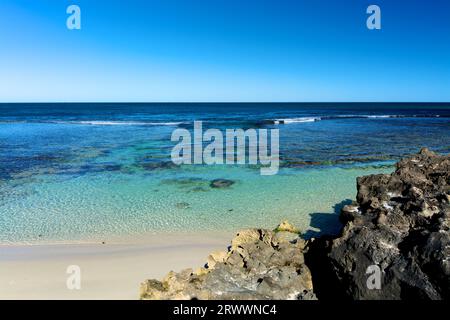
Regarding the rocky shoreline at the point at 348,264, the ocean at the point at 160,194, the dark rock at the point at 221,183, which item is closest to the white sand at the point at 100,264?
the ocean at the point at 160,194

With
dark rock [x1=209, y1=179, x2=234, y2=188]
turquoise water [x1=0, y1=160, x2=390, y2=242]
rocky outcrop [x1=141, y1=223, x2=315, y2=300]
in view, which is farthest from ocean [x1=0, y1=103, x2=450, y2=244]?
rocky outcrop [x1=141, y1=223, x2=315, y2=300]

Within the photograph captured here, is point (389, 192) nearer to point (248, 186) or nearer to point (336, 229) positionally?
point (336, 229)

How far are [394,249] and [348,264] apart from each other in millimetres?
847

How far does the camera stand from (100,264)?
7309 mm

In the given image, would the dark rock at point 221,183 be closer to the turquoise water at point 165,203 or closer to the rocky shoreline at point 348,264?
the turquoise water at point 165,203

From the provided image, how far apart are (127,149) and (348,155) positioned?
15.8 m

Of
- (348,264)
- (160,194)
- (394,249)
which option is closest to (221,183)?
(160,194)

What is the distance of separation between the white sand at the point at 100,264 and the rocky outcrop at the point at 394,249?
3.27 meters

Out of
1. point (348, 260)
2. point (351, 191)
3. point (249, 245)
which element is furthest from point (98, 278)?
point (351, 191)

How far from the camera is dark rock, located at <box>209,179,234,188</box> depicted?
13.3m

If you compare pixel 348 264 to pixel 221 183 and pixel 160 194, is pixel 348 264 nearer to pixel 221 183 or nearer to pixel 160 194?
pixel 160 194

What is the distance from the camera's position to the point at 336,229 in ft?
29.8

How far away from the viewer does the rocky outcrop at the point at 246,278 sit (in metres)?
5.20
